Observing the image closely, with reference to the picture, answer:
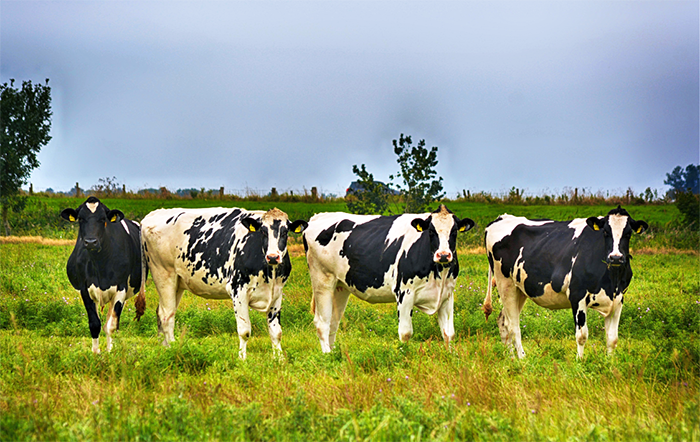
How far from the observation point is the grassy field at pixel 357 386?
4.93m

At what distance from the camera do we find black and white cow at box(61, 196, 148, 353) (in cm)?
994

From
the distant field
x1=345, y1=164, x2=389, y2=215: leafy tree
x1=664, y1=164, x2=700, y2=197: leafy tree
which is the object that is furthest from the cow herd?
x1=664, y1=164, x2=700, y2=197: leafy tree

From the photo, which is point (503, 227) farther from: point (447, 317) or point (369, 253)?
point (369, 253)

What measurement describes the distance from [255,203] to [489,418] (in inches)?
1455

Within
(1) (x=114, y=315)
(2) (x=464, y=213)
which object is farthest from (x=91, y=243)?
(2) (x=464, y=213)

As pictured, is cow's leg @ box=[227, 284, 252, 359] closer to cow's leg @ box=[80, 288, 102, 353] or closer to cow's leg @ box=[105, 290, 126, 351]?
cow's leg @ box=[105, 290, 126, 351]

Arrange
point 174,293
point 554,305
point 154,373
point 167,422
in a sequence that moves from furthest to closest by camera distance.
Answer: point 174,293 → point 554,305 → point 154,373 → point 167,422

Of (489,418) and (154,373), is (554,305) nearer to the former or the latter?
(489,418)

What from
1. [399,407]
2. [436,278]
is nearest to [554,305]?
[436,278]

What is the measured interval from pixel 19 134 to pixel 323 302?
3200cm

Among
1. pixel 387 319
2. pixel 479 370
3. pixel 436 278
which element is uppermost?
pixel 436 278

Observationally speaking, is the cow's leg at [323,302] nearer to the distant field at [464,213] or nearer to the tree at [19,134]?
the distant field at [464,213]

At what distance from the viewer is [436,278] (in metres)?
9.29

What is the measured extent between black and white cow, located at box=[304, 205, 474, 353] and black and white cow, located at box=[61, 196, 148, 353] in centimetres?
321
